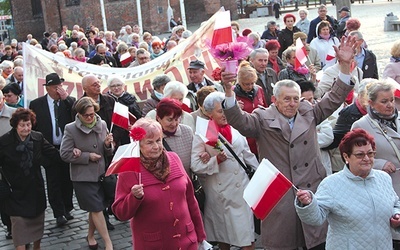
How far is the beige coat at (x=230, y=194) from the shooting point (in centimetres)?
691

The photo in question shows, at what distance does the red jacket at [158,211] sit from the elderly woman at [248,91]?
2.50 m

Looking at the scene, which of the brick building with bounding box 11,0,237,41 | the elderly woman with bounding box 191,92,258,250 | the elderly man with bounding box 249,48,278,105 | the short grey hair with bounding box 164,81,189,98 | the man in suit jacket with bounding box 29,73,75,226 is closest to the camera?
the elderly woman with bounding box 191,92,258,250

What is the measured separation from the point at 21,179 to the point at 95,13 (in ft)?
109

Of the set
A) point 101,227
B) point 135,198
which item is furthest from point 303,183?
point 101,227

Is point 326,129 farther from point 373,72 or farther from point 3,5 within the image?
point 3,5

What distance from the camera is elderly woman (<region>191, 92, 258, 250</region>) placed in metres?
6.85

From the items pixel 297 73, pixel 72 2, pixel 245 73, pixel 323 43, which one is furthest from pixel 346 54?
pixel 72 2

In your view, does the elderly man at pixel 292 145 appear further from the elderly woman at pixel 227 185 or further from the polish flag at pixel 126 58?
the polish flag at pixel 126 58

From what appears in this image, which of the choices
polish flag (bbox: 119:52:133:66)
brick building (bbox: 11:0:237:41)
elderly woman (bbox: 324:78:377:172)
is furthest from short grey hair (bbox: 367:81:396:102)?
brick building (bbox: 11:0:237:41)

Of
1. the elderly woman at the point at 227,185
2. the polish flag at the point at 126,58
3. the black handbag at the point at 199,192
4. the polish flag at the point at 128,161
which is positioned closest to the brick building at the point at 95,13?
the polish flag at the point at 126,58

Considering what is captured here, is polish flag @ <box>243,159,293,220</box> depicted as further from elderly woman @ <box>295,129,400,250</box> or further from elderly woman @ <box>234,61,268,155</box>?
elderly woman @ <box>234,61,268,155</box>

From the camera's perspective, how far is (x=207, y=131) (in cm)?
664

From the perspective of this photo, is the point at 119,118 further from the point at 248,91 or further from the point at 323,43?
the point at 323,43

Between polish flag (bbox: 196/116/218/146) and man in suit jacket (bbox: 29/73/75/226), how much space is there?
3.09 metres
